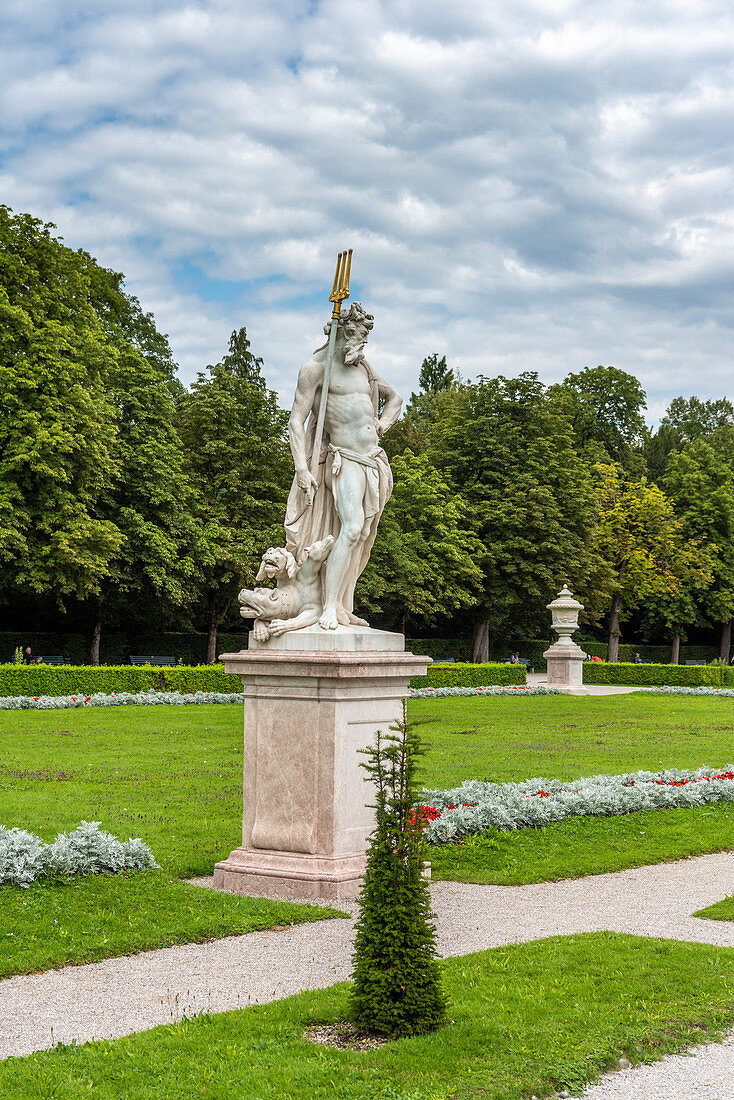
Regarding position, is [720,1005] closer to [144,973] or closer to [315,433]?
[144,973]

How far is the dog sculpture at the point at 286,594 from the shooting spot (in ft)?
28.6

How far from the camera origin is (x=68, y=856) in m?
8.07

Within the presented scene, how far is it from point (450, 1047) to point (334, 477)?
16.5 feet

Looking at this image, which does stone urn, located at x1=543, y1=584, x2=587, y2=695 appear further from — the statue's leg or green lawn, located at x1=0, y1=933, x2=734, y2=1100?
green lawn, located at x1=0, y1=933, x2=734, y2=1100

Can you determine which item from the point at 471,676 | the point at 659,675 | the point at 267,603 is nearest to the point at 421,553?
the point at 471,676

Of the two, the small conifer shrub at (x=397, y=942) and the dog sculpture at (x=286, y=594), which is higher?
the dog sculpture at (x=286, y=594)

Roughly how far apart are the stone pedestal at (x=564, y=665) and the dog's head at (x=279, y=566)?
84.8ft

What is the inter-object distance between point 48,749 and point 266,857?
8.39 metres

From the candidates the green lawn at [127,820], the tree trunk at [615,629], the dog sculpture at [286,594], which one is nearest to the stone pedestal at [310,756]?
the dog sculpture at [286,594]

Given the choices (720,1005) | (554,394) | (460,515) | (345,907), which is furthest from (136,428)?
(720,1005)

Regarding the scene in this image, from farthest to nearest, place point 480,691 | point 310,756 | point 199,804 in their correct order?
point 480,691
point 199,804
point 310,756

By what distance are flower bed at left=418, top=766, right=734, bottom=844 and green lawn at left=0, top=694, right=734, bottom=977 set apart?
0.19m

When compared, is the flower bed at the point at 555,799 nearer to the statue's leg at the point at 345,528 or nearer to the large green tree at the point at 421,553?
the statue's leg at the point at 345,528

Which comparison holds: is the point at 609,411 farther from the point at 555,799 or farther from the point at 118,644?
the point at 555,799
